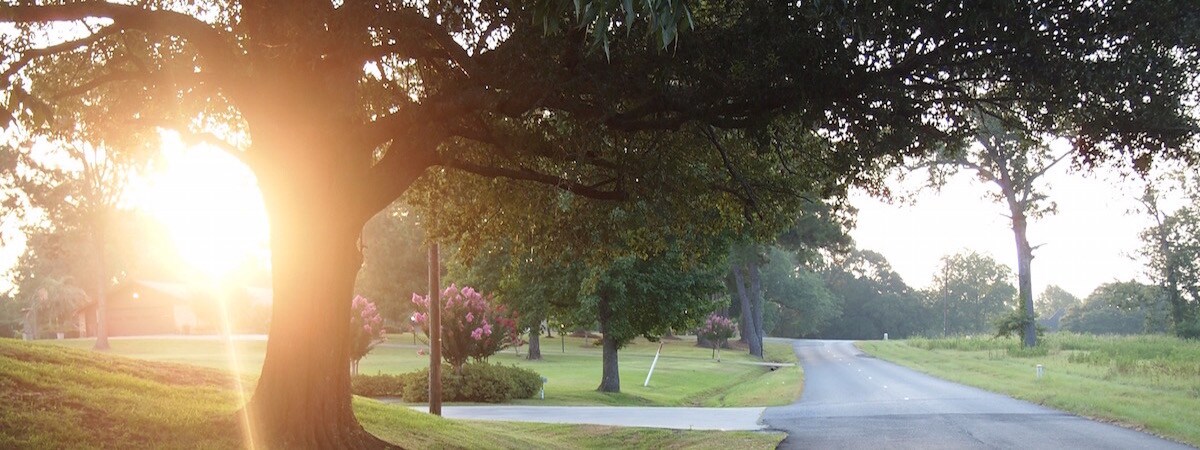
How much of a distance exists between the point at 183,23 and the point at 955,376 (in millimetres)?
32786

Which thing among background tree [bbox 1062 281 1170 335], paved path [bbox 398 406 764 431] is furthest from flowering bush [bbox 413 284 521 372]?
background tree [bbox 1062 281 1170 335]

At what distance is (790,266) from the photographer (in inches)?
4171

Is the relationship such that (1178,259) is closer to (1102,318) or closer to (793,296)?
(793,296)

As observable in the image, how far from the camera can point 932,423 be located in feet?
64.2

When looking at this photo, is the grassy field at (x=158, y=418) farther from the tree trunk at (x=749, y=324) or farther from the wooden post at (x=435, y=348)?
the tree trunk at (x=749, y=324)

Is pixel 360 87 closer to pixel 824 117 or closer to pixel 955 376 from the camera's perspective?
pixel 824 117

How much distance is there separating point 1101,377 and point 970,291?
125m

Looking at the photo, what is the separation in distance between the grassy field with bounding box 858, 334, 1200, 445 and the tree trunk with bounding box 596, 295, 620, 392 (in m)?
11.4

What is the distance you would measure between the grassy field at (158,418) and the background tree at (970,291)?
438ft

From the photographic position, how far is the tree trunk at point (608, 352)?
29.2 metres

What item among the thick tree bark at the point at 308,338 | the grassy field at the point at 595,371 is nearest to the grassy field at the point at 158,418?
the thick tree bark at the point at 308,338

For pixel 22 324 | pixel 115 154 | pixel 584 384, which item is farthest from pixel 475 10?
pixel 22 324

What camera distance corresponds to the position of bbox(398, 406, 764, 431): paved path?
65.2 feet

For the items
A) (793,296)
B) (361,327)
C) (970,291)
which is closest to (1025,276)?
(361,327)
